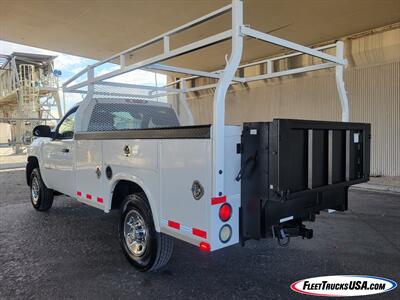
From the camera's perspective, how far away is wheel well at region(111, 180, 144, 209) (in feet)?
12.9

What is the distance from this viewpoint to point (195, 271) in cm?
371

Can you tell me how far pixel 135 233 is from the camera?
373 cm

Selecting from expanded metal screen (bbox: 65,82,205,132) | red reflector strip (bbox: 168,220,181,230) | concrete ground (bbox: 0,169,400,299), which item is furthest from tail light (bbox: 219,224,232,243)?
expanded metal screen (bbox: 65,82,205,132)

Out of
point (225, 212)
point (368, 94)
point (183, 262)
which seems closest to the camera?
point (225, 212)

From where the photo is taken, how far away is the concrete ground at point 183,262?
3.29 metres

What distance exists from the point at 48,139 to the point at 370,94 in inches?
359

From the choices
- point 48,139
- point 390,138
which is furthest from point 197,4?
point 390,138

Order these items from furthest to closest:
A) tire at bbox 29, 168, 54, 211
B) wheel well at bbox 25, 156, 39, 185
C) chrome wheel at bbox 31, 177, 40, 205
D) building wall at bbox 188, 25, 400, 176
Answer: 1. building wall at bbox 188, 25, 400, 176
2. wheel well at bbox 25, 156, 39, 185
3. chrome wheel at bbox 31, 177, 40, 205
4. tire at bbox 29, 168, 54, 211

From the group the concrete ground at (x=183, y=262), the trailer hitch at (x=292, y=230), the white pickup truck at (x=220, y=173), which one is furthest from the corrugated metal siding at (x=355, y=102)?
the trailer hitch at (x=292, y=230)

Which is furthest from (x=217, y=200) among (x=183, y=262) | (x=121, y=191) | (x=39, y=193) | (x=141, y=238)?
(x=39, y=193)

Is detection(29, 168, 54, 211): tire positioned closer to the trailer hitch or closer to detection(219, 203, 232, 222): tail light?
detection(219, 203, 232, 222): tail light

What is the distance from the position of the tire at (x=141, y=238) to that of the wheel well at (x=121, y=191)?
209mm

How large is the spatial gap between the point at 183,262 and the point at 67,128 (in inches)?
117

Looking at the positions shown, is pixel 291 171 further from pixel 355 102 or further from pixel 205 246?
pixel 355 102
